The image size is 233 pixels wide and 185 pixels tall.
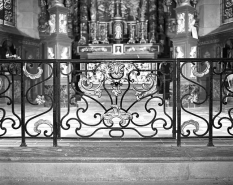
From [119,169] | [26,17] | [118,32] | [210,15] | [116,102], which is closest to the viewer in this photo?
[119,169]

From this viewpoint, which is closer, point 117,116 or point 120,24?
point 117,116

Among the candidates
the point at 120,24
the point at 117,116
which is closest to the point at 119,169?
the point at 117,116

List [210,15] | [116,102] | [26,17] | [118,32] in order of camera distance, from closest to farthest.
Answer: [116,102], [210,15], [26,17], [118,32]

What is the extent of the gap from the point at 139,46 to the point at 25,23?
3566 millimetres

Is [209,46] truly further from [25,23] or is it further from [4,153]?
[4,153]

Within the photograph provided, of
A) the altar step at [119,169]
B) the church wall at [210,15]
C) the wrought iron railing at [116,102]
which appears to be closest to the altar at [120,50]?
the church wall at [210,15]

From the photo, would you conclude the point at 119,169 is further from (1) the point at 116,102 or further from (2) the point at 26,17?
(2) the point at 26,17

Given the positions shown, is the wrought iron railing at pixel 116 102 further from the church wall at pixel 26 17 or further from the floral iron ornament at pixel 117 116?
the church wall at pixel 26 17

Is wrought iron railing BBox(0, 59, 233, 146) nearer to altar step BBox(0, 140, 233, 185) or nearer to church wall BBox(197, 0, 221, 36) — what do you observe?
altar step BBox(0, 140, 233, 185)

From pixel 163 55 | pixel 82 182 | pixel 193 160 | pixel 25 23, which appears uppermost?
pixel 25 23

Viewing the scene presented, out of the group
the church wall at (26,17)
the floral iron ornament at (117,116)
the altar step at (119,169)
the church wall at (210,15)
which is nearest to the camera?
the altar step at (119,169)

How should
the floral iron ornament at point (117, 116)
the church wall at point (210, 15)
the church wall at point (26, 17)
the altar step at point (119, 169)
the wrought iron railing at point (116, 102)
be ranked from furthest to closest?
the church wall at point (26, 17) → the church wall at point (210, 15) → the floral iron ornament at point (117, 116) → the wrought iron railing at point (116, 102) → the altar step at point (119, 169)

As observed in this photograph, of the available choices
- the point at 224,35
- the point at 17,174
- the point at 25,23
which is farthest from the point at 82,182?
the point at 25,23

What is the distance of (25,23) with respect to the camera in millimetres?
9070
